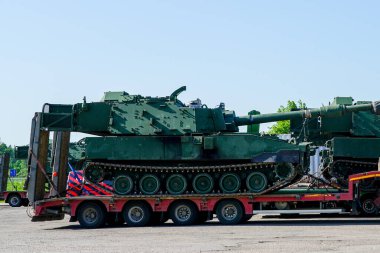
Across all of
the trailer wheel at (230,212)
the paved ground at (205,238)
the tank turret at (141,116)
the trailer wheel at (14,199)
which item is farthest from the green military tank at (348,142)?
the trailer wheel at (14,199)

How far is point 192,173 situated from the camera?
82.2 feet

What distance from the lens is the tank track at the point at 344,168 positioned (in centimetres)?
3080

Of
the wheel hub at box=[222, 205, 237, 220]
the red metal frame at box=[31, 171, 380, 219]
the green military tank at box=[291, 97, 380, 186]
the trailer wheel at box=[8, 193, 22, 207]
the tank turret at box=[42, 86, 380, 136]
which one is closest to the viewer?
the red metal frame at box=[31, 171, 380, 219]

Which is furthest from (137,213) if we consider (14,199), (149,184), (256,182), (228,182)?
(14,199)

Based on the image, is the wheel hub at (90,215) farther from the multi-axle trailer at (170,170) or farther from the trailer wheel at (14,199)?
the trailer wheel at (14,199)

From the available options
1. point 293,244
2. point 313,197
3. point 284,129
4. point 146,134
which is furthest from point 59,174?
point 284,129

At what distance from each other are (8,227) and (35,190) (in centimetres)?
199

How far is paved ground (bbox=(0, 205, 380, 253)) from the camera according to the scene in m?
16.3

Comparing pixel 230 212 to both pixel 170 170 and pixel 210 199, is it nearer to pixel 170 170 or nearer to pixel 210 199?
pixel 210 199

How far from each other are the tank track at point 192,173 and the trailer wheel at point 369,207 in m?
3.33

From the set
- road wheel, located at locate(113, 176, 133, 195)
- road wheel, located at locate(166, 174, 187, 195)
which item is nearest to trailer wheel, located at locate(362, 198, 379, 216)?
road wheel, located at locate(166, 174, 187, 195)

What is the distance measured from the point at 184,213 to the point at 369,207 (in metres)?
7.41

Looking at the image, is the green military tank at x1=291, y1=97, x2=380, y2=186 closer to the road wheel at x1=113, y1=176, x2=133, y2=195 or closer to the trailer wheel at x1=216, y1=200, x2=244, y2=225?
the trailer wheel at x1=216, y1=200, x2=244, y2=225

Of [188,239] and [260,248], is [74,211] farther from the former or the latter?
[260,248]
